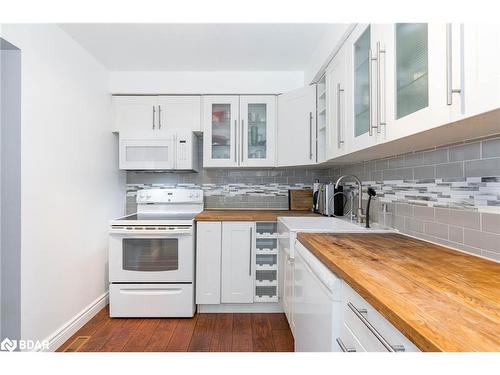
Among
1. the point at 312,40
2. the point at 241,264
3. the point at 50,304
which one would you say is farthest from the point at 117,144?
→ the point at 312,40

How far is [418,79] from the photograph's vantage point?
3.41 feet

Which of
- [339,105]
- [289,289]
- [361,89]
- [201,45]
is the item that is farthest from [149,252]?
[361,89]

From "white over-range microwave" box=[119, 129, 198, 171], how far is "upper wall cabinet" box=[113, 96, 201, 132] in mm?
81

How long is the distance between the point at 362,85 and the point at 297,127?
107 centimetres

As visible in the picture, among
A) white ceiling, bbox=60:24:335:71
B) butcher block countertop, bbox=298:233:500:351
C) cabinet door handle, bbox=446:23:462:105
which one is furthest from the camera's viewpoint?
white ceiling, bbox=60:24:335:71

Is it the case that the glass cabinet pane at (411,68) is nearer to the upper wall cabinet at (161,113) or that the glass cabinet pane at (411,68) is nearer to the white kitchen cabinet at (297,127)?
the white kitchen cabinet at (297,127)

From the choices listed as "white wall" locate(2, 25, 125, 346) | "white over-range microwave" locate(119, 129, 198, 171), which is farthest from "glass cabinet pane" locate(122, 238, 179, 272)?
"white over-range microwave" locate(119, 129, 198, 171)

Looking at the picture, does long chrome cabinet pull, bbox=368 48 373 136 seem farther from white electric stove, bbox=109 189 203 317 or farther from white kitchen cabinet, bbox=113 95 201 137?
white kitchen cabinet, bbox=113 95 201 137

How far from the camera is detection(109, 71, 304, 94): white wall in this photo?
282 cm

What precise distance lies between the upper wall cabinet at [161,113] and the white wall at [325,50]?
3.71 feet

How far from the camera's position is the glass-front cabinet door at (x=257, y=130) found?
2779mm

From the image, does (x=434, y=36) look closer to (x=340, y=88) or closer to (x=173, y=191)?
(x=340, y=88)

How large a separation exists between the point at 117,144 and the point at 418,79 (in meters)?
2.81

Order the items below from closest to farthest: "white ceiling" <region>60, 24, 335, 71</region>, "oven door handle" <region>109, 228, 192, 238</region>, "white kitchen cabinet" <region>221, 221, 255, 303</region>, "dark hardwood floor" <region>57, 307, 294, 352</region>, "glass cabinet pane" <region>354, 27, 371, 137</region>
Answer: "glass cabinet pane" <region>354, 27, 371, 137</region>, "dark hardwood floor" <region>57, 307, 294, 352</region>, "white ceiling" <region>60, 24, 335, 71</region>, "oven door handle" <region>109, 228, 192, 238</region>, "white kitchen cabinet" <region>221, 221, 255, 303</region>
